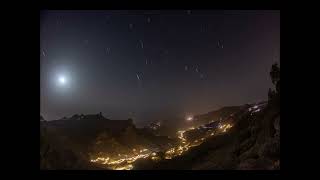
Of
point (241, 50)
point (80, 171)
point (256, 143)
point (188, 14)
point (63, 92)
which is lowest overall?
point (80, 171)

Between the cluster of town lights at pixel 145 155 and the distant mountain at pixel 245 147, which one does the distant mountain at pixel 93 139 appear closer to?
the cluster of town lights at pixel 145 155

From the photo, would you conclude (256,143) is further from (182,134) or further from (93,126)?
(93,126)

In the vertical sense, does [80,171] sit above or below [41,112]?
below

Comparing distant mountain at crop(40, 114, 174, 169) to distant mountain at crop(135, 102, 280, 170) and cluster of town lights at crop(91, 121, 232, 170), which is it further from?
distant mountain at crop(135, 102, 280, 170)

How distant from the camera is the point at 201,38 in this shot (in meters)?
3.35

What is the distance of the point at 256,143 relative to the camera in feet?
11.0

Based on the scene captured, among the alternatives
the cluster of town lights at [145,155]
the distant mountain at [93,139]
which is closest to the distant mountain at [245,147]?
the cluster of town lights at [145,155]

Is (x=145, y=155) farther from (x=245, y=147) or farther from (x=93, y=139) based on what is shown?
(x=245, y=147)

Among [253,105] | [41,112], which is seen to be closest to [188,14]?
[253,105]

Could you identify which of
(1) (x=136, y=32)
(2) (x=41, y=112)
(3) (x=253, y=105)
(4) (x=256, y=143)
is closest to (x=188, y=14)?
(1) (x=136, y=32)

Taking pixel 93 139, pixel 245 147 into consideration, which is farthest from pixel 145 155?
pixel 245 147

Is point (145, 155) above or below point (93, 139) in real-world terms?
below

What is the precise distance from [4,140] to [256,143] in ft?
7.37

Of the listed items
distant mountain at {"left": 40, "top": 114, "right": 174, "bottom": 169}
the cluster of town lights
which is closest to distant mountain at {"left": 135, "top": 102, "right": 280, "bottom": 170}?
the cluster of town lights
